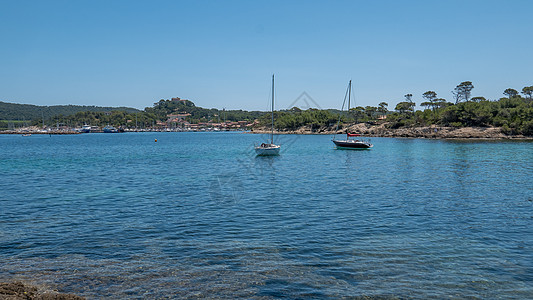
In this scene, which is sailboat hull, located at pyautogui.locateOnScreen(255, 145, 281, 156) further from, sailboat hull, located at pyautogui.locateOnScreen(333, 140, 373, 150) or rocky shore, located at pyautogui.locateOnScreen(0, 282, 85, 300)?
rocky shore, located at pyautogui.locateOnScreen(0, 282, 85, 300)

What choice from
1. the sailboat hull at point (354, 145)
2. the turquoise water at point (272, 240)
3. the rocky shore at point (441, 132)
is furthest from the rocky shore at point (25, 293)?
the rocky shore at point (441, 132)

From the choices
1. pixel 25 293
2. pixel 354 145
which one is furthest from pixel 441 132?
pixel 25 293

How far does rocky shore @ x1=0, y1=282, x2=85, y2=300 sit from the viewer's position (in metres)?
9.48

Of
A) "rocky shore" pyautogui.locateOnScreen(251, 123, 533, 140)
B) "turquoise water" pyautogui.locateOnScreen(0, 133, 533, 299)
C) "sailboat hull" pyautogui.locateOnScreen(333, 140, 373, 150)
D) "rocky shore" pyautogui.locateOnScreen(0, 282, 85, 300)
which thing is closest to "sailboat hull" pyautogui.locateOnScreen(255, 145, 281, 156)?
"sailboat hull" pyautogui.locateOnScreen(333, 140, 373, 150)

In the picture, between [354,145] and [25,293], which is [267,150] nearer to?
[354,145]

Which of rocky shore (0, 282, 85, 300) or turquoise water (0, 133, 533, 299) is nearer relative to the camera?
rocky shore (0, 282, 85, 300)

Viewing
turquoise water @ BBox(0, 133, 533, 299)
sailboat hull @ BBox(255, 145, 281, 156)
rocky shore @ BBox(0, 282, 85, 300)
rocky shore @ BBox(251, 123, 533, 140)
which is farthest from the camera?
rocky shore @ BBox(251, 123, 533, 140)

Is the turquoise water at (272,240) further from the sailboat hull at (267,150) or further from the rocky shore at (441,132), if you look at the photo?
the rocky shore at (441,132)

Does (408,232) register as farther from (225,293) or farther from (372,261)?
(225,293)

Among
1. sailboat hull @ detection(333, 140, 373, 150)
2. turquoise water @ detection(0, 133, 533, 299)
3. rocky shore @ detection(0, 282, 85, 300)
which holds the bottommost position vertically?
turquoise water @ detection(0, 133, 533, 299)

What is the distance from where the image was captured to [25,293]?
9.87 meters

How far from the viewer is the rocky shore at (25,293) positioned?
9.48 m

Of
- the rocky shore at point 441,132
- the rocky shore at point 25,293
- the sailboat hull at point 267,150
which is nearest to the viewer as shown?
the rocky shore at point 25,293

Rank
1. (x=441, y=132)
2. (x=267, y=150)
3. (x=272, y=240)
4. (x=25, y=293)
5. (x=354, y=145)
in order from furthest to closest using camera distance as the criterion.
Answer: (x=441, y=132)
(x=354, y=145)
(x=267, y=150)
(x=272, y=240)
(x=25, y=293)
